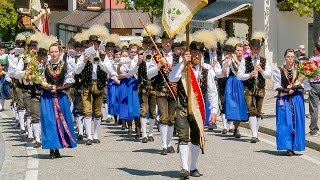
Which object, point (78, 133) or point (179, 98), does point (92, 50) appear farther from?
point (179, 98)

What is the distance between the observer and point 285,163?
13.0 m

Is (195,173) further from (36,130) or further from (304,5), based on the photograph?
(304,5)

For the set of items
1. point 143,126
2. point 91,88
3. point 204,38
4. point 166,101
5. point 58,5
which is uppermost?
point 58,5

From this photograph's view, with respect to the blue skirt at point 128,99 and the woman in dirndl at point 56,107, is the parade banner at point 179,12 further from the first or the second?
the blue skirt at point 128,99

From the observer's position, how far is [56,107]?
1377 cm

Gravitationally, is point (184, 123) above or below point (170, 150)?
above

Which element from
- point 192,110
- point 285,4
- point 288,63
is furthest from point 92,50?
point 285,4

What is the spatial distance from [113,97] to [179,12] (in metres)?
7.00

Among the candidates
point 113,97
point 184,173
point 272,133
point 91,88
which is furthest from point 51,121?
point 272,133

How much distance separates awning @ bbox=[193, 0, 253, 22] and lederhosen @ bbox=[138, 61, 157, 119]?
708 inches

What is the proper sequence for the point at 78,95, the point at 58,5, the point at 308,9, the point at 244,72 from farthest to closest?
the point at 58,5, the point at 308,9, the point at 78,95, the point at 244,72

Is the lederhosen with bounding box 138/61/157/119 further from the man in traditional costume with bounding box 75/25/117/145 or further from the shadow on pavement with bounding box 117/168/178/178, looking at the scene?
the shadow on pavement with bounding box 117/168/178/178

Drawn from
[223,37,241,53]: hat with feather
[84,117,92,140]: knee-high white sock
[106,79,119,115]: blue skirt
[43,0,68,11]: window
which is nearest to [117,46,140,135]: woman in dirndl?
[106,79,119,115]: blue skirt

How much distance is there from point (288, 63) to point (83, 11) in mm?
41803
